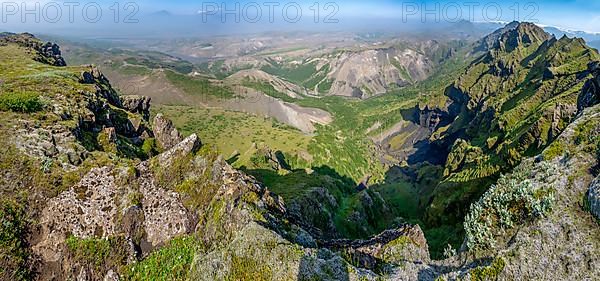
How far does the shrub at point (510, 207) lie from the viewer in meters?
14.6

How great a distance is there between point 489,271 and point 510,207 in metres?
3.99

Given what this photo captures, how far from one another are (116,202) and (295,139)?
5780 inches

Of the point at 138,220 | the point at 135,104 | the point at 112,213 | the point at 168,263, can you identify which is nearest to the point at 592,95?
the point at 168,263

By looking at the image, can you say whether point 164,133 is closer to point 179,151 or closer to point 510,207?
point 179,151

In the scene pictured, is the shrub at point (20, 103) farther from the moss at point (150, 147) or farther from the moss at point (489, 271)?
the moss at point (489, 271)

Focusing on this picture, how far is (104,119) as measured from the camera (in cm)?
4078

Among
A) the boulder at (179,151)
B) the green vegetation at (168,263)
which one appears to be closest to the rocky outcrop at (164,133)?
the boulder at (179,151)

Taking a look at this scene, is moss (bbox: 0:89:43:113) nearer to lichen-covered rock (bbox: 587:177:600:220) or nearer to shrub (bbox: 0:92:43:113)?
shrub (bbox: 0:92:43:113)

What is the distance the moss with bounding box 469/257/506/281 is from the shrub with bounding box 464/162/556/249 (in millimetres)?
1864

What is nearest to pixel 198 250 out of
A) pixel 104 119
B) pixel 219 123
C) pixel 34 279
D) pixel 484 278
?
pixel 34 279

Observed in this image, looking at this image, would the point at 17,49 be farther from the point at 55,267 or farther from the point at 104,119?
the point at 55,267

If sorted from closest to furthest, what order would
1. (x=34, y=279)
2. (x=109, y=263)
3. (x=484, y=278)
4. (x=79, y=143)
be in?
(x=484, y=278) → (x=34, y=279) → (x=109, y=263) → (x=79, y=143)

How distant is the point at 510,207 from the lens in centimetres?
1569

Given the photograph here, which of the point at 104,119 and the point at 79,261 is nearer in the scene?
the point at 79,261
